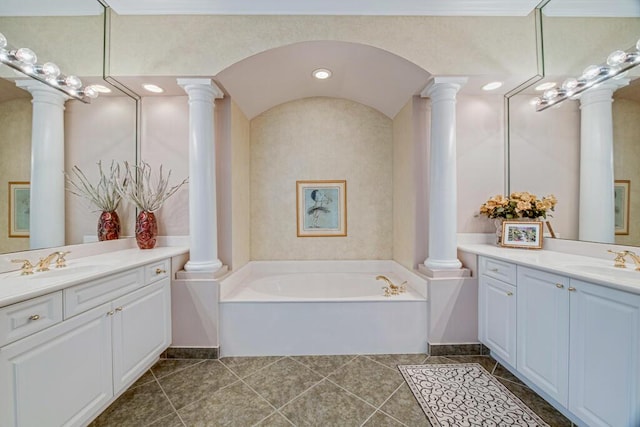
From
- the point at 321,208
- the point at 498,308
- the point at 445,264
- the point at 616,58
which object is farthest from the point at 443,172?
the point at 321,208

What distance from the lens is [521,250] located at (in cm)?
209

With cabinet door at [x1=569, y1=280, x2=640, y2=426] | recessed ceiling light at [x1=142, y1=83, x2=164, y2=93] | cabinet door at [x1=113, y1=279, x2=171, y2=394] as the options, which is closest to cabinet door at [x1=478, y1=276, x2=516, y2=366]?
cabinet door at [x1=569, y1=280, x2=640, y2=426]

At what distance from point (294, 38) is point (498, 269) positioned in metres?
2.37

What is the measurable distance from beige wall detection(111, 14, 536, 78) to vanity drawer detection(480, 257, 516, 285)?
1.54 metres

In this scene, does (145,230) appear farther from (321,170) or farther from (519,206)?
(519,206)

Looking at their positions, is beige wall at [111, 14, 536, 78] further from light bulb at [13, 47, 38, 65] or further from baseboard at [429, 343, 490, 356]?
baseboard at [429, 343, 490, 356]

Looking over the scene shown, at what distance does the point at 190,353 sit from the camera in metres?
2.05

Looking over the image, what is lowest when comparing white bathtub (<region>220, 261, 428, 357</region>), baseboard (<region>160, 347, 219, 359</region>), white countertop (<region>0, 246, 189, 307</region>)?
baseboard (<region>160, 347, 219, 359</region>)

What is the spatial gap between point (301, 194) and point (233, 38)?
5.38 ft

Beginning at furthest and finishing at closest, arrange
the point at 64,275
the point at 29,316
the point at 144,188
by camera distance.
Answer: the point at 144,188, the point at 64,275, the point at 29,316

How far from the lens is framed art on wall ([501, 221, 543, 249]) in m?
2.11

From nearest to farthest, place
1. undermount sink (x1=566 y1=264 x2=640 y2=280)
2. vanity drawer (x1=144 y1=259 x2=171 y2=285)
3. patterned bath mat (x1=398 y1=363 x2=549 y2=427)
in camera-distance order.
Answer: undermount sink (x1=566 y1=264 x2=640 y2=280), patterned bath mat (x1=398 y1=363 x2=549 y2=427), vanity drawer (x1=144 y1=259 x2=171 y2=285)

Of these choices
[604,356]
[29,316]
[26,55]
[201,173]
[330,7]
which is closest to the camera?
[29,316]

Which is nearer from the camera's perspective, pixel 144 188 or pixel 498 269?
pixel 498 269
